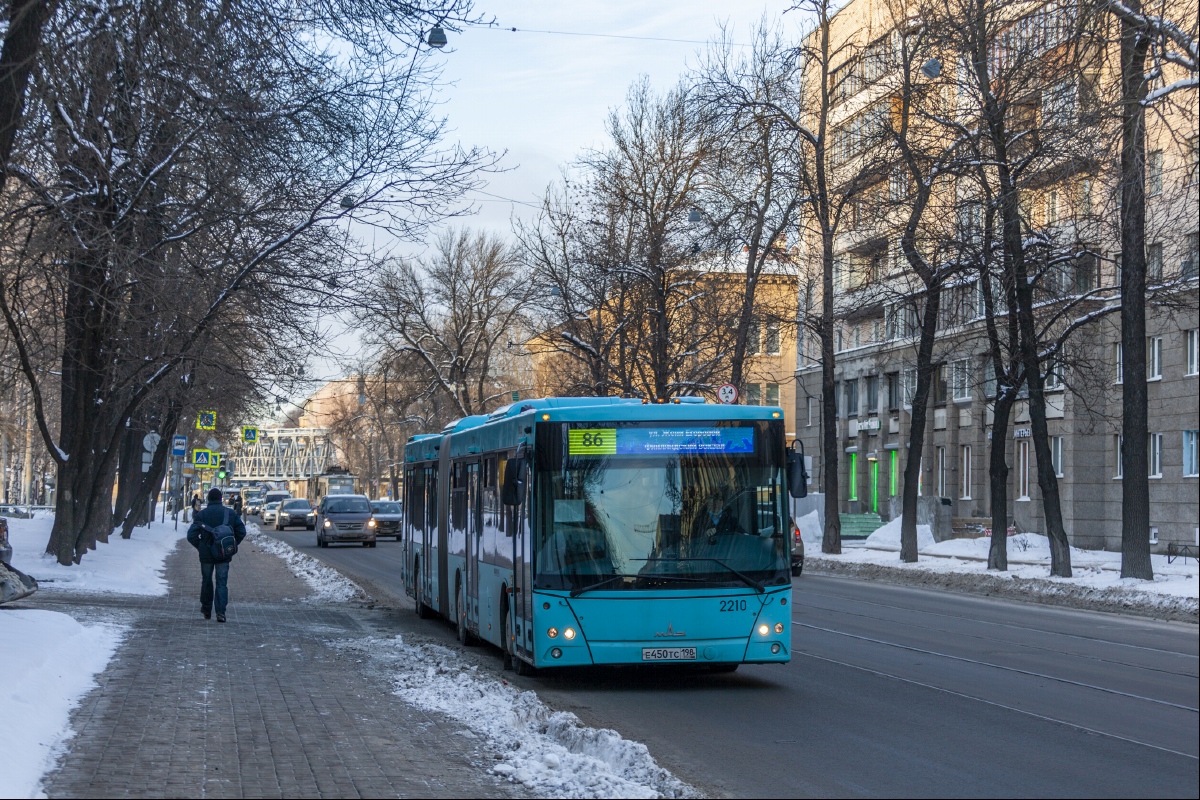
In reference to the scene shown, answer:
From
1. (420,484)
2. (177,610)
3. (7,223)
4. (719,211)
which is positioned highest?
(719,211)

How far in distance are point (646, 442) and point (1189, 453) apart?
96.9ft

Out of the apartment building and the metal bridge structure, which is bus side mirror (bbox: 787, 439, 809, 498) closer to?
the apartment building

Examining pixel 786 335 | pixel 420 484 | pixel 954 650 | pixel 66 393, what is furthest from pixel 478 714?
pixel 786 335

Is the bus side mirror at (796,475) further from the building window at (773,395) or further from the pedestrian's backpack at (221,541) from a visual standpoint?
the building window at (773,395)

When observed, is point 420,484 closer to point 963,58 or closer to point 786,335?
point 963,58

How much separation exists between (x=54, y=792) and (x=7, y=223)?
382 inches

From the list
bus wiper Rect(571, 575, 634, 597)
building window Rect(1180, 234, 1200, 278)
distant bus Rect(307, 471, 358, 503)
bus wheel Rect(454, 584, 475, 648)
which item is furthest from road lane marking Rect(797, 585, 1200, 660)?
distant bus Rect(307, 471, 358, 503)

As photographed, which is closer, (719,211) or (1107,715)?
(1107,715)

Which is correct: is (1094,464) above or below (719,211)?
below

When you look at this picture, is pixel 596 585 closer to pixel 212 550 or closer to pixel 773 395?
pixel 212 550

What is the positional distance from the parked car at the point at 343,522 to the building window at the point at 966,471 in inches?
848

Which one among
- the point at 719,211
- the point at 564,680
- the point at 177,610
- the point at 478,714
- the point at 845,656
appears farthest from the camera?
the point at 719,211

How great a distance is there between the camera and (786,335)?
40156 millimetres

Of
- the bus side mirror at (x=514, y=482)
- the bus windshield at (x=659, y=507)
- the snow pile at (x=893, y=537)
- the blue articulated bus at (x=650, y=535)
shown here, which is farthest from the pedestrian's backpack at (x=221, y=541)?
the snow pile at (x=893, y=537)
